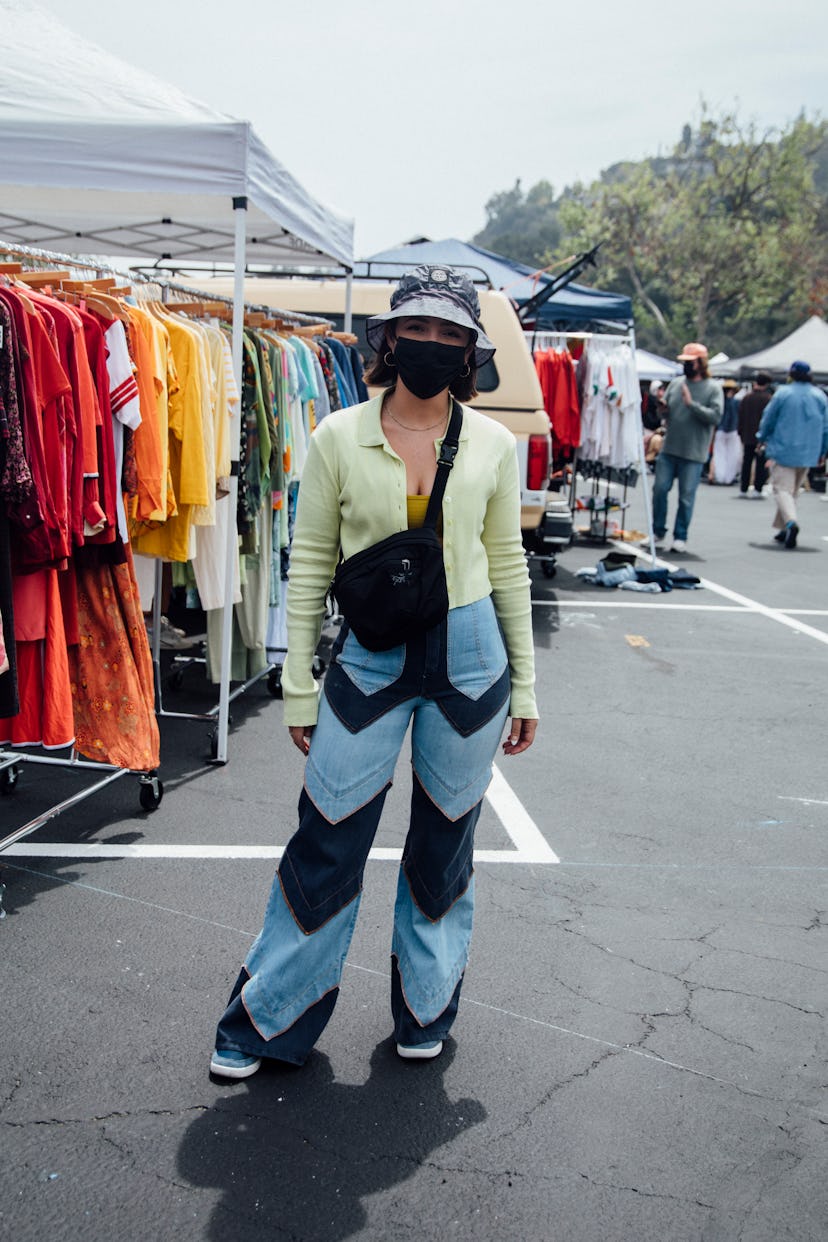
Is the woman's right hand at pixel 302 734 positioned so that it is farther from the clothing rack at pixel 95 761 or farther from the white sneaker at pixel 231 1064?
the clothing rack at pixel 95 761

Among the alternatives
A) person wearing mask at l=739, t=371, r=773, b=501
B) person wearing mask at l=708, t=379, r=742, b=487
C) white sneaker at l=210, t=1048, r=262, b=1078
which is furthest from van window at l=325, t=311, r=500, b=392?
person wearing mask at l=708, t=379, r=742, b=487

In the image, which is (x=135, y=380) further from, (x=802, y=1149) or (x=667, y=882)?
(x=802, y=1149)

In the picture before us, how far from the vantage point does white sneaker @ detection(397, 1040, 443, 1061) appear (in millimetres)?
3035

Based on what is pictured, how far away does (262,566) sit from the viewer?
6.32m

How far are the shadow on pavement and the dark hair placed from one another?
180 cm

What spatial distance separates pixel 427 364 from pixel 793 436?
40.4 ft

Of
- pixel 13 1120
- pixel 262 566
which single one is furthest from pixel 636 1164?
pixel 262 566

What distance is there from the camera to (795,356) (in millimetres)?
28172

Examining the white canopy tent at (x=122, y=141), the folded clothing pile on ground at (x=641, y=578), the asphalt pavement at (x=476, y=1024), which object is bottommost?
the asphalt pavement at (x=476, y=1024)

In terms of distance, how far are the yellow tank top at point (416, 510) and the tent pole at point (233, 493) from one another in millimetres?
2534

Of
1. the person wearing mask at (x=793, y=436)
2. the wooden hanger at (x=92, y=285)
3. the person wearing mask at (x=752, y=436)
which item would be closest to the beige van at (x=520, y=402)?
the wooden hanger at (x=92, y=285)

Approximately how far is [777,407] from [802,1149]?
41.4 feet

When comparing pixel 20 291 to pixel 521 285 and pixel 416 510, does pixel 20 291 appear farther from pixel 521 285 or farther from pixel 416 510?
pixel 521 285

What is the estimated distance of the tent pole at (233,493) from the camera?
495 centimetres
